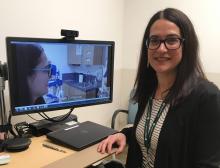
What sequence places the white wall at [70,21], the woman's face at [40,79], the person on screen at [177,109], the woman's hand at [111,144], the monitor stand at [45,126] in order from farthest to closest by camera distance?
the white wall at [70,21] → the monitor stand at [45,126] → the woman's face at [40,79] → the woman's hand at [111,144] → the person on screen at [177,109]

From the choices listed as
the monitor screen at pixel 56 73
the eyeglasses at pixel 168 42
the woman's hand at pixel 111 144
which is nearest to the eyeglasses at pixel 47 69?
the monitor screen at pixel 56 73

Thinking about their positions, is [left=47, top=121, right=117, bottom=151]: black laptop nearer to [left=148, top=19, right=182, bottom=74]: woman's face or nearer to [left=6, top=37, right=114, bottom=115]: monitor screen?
[left=6, top=37, right=114, bottom=115]: monitor screen

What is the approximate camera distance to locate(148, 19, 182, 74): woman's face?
1145 millimetres

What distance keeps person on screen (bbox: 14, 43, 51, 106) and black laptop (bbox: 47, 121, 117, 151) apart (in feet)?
0.70

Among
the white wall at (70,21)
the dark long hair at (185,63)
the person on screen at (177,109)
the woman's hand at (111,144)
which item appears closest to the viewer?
the person on screen at (177,109)

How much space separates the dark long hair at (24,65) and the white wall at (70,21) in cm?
36

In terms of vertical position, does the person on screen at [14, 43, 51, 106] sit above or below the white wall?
below

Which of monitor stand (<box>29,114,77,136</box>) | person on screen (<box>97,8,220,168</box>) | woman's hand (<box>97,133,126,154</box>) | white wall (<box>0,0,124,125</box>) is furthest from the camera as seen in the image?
white wall (<box>0,0,124,125</box>)

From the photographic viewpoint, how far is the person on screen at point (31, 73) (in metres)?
1.38

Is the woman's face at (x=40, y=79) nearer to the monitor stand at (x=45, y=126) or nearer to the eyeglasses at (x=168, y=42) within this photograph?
the monitor stand at (x=45, y=126)

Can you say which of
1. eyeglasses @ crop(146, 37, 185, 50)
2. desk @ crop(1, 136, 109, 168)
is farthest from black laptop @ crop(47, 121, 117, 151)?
eyeglasses @ crop(146, 37, 185, 50)

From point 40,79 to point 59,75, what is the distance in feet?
0.40

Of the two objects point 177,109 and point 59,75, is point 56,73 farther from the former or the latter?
point 177,109

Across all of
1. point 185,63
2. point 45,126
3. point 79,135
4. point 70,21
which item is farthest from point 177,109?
point 70,21
